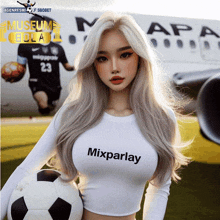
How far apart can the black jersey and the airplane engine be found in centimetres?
253

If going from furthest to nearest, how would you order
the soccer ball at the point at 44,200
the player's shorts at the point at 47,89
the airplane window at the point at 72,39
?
the airplane window at the point at 72,39
the player's shorts at the point at 47,89
the soccer ball at the point at 44,200

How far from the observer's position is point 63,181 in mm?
1294

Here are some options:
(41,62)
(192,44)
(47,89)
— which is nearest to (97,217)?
(47,89)

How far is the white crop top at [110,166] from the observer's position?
126 centimetres

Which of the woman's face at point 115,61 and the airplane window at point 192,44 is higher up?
the woman's face at point 115,61

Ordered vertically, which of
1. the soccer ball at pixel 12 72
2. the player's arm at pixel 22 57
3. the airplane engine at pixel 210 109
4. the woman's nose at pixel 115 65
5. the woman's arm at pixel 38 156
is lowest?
the soccer ball at pixel 12 72

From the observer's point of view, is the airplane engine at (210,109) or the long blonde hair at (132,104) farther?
the airplane engine at (210,109)

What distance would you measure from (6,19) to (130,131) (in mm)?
4433

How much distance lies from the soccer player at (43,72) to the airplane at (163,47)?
0.34ft

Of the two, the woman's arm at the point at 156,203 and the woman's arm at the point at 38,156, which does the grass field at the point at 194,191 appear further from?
the woman's arm at the point at 38,156

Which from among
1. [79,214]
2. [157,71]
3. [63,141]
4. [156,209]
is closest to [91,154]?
[63,141]

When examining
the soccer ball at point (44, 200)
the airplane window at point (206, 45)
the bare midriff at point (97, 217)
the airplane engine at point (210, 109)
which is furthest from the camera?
the airplane window at point (206, 45)

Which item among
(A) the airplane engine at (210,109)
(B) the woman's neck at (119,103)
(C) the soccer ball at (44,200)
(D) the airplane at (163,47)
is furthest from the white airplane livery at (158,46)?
(C) the soccer ball at (44,200)

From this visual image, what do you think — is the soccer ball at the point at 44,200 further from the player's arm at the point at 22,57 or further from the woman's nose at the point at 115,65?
the player's arm at the point at 22,57
